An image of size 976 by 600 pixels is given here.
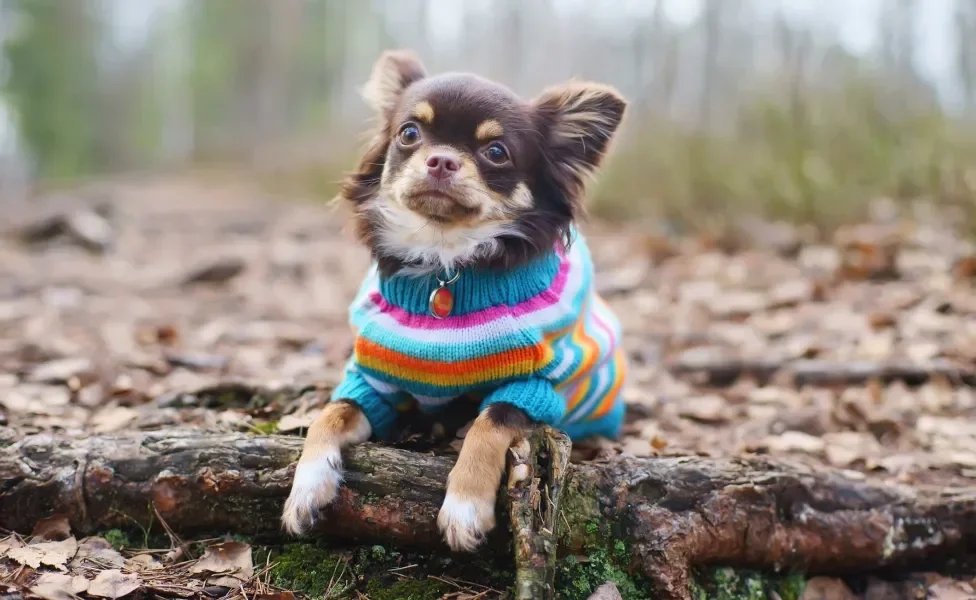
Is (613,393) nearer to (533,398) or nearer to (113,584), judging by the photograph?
(533,398)

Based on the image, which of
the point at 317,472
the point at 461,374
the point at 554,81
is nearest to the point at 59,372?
the point at 317,472

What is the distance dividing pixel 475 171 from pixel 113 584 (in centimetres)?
159

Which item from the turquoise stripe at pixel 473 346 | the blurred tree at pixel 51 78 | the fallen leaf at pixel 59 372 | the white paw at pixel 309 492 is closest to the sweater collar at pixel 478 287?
the turquoise stripe at pixel 473 346

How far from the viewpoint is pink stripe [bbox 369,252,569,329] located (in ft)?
8.27

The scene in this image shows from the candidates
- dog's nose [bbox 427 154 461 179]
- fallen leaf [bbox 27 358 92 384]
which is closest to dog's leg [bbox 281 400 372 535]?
dog's nose [bbox 427 154 461 179]

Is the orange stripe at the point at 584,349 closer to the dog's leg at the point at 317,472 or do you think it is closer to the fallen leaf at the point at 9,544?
the dog's leg at the point at 317,472

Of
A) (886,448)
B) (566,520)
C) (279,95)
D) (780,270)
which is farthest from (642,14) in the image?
(279,95)

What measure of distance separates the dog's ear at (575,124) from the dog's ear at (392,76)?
1.63 feet

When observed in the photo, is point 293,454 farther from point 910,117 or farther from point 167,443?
point 910,117

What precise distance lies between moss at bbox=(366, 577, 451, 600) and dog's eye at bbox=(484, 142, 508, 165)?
133 cm

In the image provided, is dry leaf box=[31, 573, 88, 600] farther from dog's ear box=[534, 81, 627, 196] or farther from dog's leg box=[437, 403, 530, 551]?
dog's ear box=[534, 81, 627, 196]

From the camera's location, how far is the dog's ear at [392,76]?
3.00 meters

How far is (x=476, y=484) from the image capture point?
228 cm

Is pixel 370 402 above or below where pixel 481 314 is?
below
